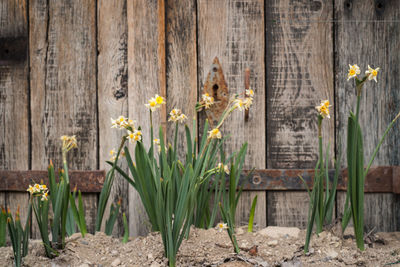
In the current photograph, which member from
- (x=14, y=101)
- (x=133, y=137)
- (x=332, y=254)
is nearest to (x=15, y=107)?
(x=14, y=101)

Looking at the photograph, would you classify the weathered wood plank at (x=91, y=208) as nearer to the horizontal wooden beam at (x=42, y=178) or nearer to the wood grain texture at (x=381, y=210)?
the horizontal wooden beam at (x=42, y=178)

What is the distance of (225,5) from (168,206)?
998 millimetres

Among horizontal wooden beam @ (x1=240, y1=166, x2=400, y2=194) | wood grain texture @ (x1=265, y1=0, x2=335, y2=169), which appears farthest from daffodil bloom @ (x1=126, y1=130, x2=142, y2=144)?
wood grain texture @ (x1=265, y1=0, x2=335, y2=169)

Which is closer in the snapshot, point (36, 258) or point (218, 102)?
point (36, 258)

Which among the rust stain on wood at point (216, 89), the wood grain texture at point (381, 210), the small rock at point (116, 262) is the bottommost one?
the small rock at point (116, 262)

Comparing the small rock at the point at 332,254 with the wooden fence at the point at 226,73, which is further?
the wooden fence at the point at 226,73

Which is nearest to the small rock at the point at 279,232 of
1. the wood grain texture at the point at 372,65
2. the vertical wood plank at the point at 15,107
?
the wood grain texture at the point at 372,65

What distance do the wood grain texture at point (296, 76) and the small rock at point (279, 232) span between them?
28 centimetres

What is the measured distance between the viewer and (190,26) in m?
1.97

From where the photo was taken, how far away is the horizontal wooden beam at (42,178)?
197cm

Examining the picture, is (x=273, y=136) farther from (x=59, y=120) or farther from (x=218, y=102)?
(x=59, y=120)

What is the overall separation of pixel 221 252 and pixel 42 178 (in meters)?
0.92

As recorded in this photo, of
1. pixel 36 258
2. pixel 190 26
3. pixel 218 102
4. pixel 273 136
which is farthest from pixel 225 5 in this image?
pixel 36 258

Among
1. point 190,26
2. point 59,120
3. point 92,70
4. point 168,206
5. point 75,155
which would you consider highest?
point 190,26
